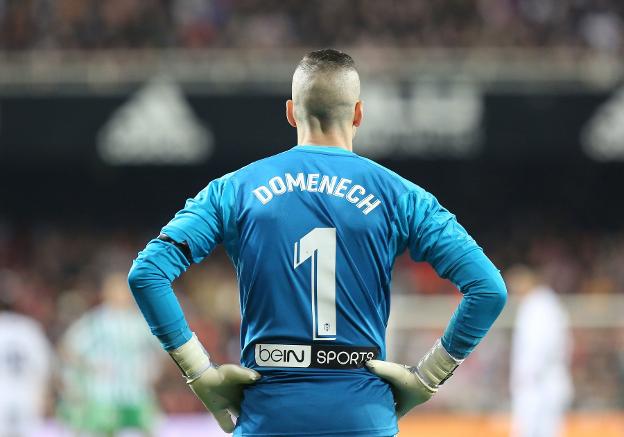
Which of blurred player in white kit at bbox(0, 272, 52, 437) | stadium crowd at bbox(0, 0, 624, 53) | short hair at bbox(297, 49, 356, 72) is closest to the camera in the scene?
short hair at bbox(297, 49, 356, 72)

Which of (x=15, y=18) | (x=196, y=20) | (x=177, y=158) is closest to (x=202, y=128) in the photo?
(x=177, y=158)

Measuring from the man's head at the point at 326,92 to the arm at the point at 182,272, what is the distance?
0.98 ft

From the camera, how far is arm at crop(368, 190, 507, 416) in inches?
128

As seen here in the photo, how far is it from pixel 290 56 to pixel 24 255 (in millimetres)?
5024

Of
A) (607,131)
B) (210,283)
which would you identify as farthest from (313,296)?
(607,131)

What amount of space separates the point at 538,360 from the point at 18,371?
419 cm

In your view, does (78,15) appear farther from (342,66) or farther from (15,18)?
(342,66)

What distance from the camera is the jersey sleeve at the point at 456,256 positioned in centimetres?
325

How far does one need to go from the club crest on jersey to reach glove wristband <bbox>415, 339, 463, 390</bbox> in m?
0.44

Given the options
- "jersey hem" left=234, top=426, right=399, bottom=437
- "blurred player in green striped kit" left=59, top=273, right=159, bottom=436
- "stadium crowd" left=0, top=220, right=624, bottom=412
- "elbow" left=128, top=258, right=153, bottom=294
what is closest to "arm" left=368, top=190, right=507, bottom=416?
"jersey hem" left=234, top=426, right=399, bottom=437

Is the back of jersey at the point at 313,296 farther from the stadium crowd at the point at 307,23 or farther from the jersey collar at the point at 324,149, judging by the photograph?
the stadium crowd at the point at 307,23

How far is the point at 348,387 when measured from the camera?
3.23 m

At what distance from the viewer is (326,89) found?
3.37m

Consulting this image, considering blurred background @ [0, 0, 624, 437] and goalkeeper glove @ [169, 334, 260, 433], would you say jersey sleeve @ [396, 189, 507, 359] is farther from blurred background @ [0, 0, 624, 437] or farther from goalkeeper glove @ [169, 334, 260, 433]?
blurred background @ [0, 0, 624, 437]
